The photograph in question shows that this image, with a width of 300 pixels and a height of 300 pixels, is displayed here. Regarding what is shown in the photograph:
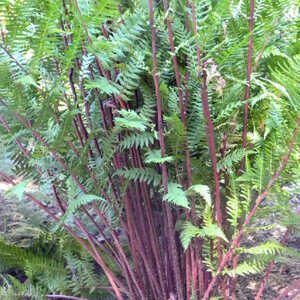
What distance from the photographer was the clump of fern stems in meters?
0.72

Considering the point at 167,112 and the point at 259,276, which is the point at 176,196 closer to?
the point at 167,112

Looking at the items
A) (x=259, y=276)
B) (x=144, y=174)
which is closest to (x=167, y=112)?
(x=144, y=174)

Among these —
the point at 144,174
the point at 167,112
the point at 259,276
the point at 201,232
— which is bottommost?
the point at 259,276

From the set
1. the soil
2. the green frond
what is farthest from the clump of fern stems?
the soil

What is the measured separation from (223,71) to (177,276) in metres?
0.51

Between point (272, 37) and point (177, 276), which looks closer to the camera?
point (272, 37)

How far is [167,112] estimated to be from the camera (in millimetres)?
863

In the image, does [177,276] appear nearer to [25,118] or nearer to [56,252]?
[25,118]

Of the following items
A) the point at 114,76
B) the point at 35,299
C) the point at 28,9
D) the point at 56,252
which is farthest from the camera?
the point at 56,252

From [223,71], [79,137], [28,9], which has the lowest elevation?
[79,137]

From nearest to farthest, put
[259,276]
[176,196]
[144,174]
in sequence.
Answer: [176,196] → [144,174] → [259,276]

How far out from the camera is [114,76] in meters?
0.86

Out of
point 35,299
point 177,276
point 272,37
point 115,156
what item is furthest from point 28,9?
point 35,299

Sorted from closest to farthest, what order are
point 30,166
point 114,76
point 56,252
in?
point 114,76
point 30,166
point 56,252
